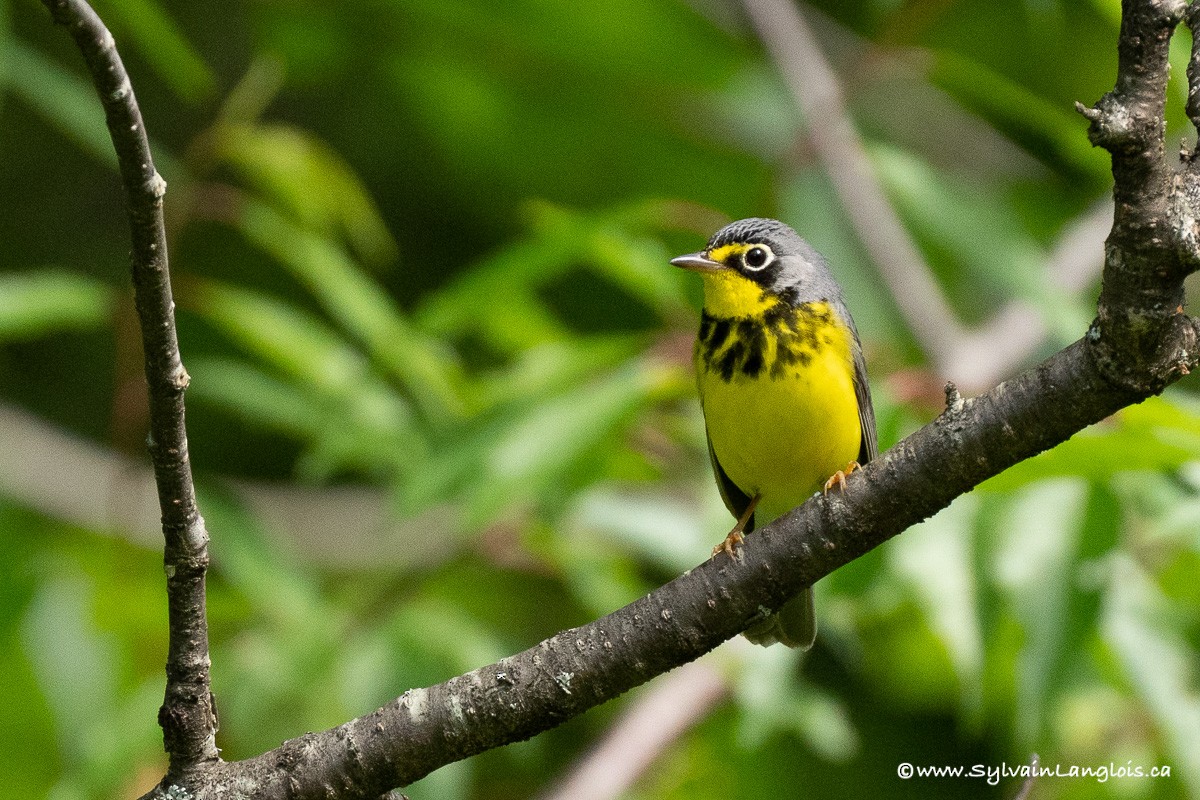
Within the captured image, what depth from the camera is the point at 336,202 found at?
642cm

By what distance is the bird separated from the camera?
459cm

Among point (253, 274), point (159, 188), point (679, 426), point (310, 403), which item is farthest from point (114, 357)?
point (159, 188)

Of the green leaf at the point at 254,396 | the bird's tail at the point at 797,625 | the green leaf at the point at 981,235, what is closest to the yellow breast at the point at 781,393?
the bird's tail at the point at 797,625

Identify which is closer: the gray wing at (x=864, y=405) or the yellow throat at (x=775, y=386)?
the yellow throat at (x=775, y=386)

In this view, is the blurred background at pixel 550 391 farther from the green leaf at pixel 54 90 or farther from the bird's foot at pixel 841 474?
the bird's foot at pixel 841 474

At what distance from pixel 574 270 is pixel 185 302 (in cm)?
387

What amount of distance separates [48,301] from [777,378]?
2991 mm

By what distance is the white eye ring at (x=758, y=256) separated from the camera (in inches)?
196

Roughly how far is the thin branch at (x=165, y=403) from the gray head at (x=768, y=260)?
249 centimetres

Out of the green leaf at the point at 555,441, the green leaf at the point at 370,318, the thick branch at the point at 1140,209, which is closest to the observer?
the thick branch at the point at 1140,209

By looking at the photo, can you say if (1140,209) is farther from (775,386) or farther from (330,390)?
(330,390)

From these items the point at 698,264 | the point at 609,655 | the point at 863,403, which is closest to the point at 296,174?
the point at 698,264

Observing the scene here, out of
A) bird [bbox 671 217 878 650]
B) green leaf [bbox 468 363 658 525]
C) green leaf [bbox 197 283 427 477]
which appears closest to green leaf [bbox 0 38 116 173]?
green leaf [bbox 197 283 427 477]

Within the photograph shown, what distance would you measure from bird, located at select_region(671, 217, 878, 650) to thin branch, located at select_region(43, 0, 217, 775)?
1.95 meters
